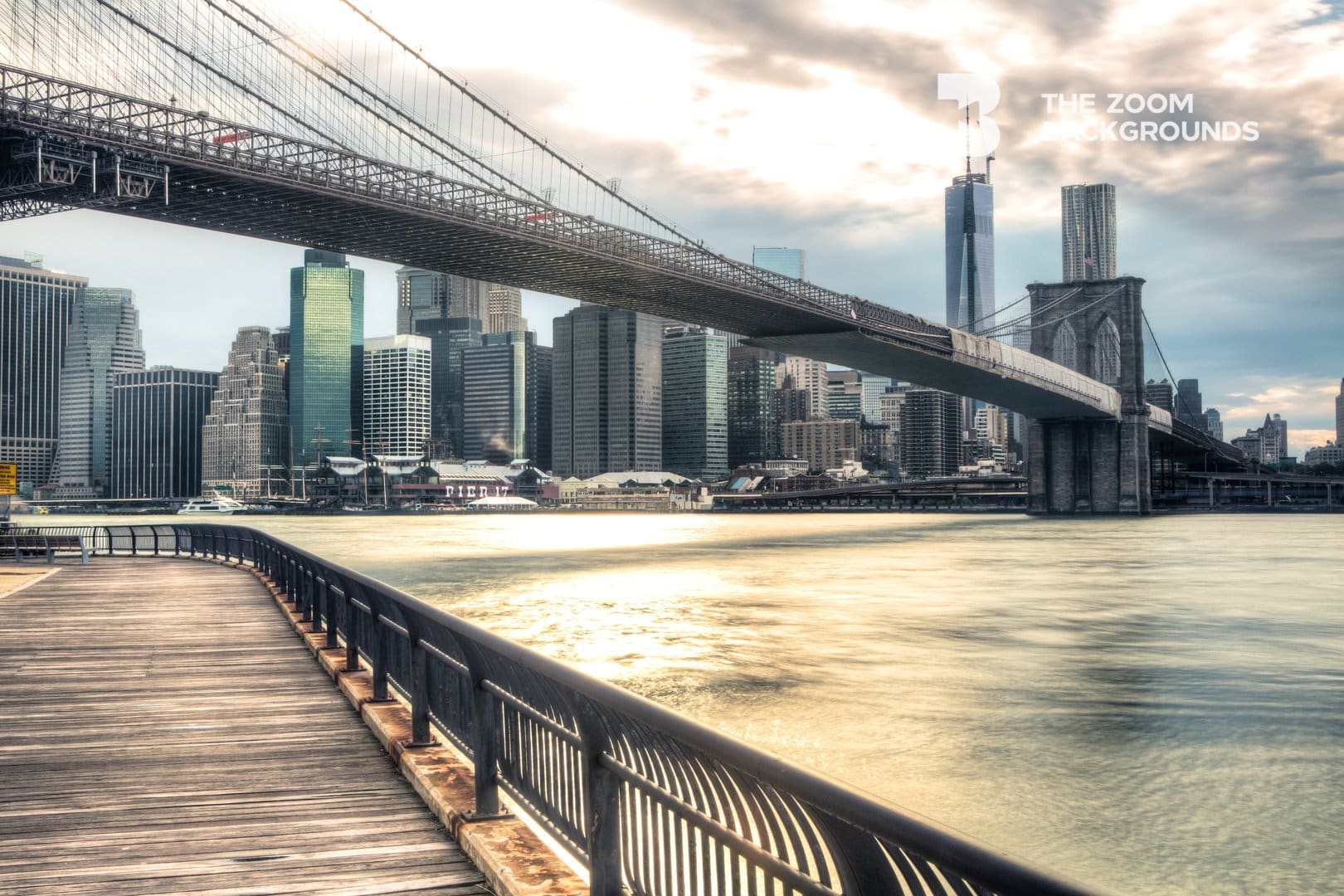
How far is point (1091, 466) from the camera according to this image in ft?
306

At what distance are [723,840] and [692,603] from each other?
98.2ft

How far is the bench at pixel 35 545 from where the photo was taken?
27922 mm

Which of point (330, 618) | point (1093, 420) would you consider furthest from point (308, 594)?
point (1093, 420)

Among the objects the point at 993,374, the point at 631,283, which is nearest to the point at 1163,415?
the point at 993,374

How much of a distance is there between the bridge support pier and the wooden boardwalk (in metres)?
87.5

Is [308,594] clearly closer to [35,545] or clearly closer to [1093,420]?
[35,545]

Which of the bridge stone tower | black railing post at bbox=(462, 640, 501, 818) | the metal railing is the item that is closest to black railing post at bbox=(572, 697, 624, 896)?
the metal railing

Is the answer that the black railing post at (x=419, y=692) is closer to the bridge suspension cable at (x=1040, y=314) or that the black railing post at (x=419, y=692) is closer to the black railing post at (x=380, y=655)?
the black railing post at (x=380, y=655)

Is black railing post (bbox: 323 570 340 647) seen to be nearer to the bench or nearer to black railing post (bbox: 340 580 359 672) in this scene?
black railing post (bbox: 340 580 359 672)

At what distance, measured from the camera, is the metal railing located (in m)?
2.54

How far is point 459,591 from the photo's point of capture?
3756 cm

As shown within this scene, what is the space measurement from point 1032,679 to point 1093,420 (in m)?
77.3

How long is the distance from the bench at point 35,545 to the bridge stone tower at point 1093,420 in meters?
78.3

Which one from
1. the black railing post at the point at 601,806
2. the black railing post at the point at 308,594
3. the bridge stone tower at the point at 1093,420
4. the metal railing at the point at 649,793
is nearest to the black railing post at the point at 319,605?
the black railing post at the point at 308,594
